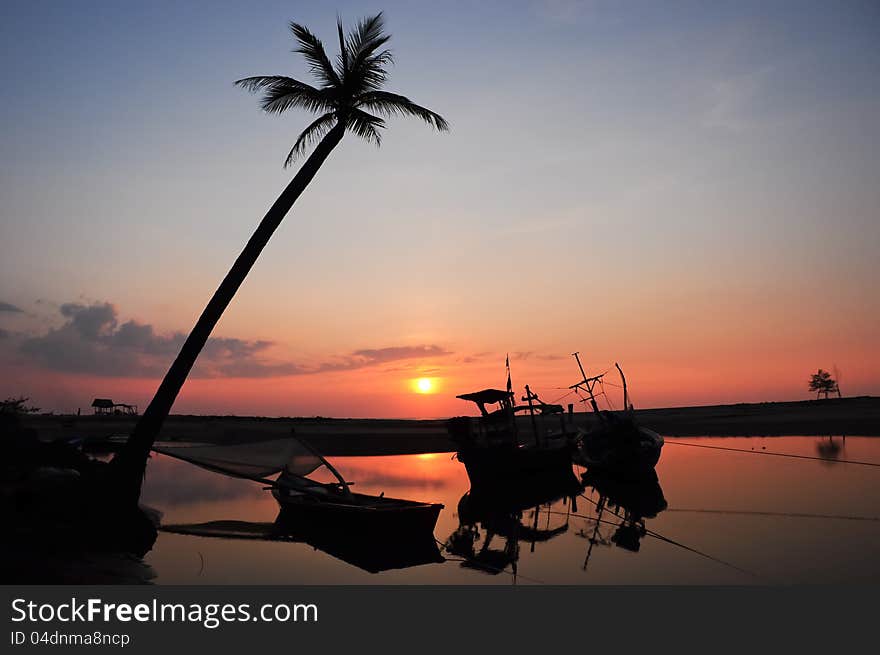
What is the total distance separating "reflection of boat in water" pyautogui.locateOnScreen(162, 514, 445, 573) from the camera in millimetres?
15617

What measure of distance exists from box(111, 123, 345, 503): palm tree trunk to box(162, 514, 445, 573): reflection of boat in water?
4393mm

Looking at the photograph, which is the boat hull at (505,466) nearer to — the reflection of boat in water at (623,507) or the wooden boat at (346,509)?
the reflection of boat in water at (623,507)

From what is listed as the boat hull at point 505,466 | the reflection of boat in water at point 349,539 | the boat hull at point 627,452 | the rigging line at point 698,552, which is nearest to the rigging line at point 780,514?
the rigging line at point 698,552

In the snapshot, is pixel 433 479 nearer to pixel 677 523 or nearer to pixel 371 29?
pixel 677 523

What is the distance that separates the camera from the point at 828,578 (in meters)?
12.9

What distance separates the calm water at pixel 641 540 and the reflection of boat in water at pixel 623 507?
→ 160 millimetres

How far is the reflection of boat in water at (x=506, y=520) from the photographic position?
16266mm

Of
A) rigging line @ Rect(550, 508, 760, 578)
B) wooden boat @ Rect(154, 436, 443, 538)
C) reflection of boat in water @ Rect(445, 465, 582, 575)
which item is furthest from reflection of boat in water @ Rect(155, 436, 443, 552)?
rigging line @ Rect(550, 508, 760, 578)

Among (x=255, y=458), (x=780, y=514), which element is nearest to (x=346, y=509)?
(x=255, y=458)

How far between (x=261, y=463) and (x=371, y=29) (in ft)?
50.2

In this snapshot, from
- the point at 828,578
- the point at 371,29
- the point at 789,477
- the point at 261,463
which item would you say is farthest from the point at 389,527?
the point at 789,477

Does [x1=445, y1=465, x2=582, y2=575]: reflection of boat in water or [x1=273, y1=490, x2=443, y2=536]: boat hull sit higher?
[x1=273, y1=490, x2=443, y2=536]: boat hull

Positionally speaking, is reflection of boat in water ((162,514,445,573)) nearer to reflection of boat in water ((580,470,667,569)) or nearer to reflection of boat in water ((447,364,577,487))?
reflection of boat in water ((580,470,667,569))

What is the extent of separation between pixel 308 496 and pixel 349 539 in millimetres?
3368
